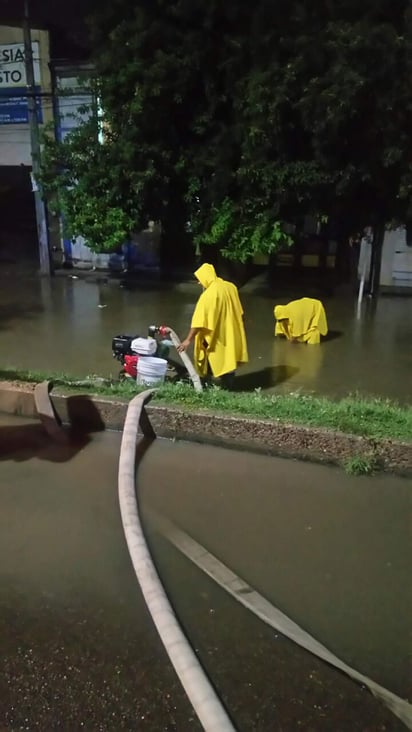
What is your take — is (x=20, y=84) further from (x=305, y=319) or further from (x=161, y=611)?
(x=161, y=611)

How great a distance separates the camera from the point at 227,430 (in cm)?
482

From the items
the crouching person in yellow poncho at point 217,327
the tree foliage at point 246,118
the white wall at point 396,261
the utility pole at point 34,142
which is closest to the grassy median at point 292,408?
the crouching person in yellow poncho at point 217,327

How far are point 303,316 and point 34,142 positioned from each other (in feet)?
23.3

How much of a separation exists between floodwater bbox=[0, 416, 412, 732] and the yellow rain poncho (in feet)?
6.19

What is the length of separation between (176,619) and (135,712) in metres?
0.53

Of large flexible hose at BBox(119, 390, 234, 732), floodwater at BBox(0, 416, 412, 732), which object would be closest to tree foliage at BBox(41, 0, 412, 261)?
floodwater at BBox(0, 416, 412, 732)

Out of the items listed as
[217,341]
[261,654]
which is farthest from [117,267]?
[261,654]

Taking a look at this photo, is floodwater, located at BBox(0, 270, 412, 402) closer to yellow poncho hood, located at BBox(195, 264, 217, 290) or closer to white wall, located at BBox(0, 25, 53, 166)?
yellow poncho hood, located at BBox(195, 264, 217, 290)

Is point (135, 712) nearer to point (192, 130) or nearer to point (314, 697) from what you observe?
point (314, 697)

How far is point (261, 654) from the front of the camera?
9.57ft

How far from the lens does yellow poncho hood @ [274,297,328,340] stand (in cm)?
858

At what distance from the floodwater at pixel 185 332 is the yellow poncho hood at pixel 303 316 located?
0.22m

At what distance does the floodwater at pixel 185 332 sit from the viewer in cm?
731

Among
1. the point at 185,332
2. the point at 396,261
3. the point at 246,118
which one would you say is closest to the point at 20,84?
the point at 246,118
